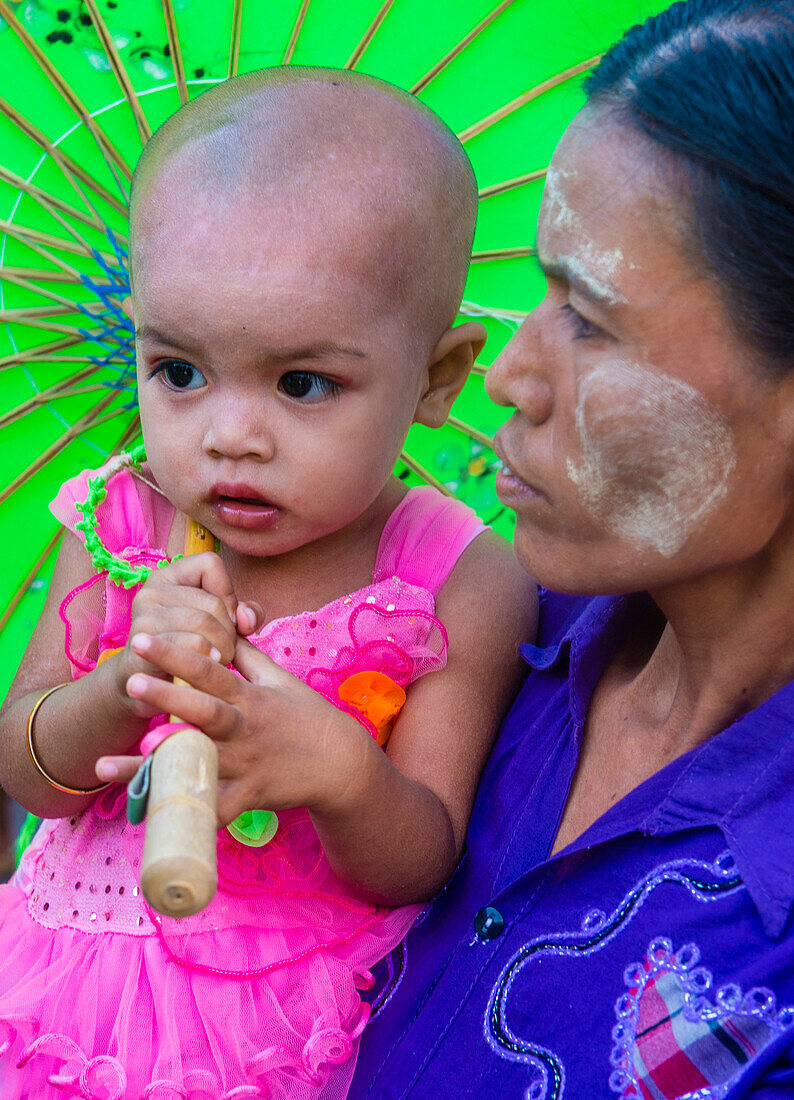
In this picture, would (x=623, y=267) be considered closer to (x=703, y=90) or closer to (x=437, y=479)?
(x=703, y=90)

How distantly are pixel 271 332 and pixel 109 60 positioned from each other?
25.7 inches

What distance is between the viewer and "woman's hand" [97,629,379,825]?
115cm

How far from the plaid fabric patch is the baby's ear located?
3.42ft

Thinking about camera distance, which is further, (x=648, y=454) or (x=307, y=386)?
(x=307, y=386)

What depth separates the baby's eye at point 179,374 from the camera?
158 centimetres

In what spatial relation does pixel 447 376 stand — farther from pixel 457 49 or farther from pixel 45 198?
pixel 45 198

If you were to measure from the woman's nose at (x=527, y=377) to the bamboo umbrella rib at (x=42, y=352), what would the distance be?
906 mm

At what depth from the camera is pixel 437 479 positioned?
2055 millimetres

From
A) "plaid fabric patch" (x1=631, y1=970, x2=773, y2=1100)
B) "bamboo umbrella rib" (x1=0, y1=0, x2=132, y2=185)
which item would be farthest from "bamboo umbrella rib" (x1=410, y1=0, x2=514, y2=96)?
"plaid fabric patch" (x1=631, y1=970, x2=773, y2=1100)

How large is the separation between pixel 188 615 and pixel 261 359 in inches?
17.0

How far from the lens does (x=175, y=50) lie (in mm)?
1768

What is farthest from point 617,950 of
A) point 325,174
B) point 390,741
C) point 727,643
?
point 325,174

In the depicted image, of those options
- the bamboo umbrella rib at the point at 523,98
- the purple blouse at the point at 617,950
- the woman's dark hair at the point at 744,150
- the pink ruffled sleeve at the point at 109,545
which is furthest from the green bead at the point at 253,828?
the bamboo umbrella rib at the point at 523,98

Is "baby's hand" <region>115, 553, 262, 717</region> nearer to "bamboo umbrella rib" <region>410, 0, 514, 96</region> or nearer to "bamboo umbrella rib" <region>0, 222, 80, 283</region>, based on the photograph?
"bamboo umbrella rib" <region>0, 222, 80, 283</region>
